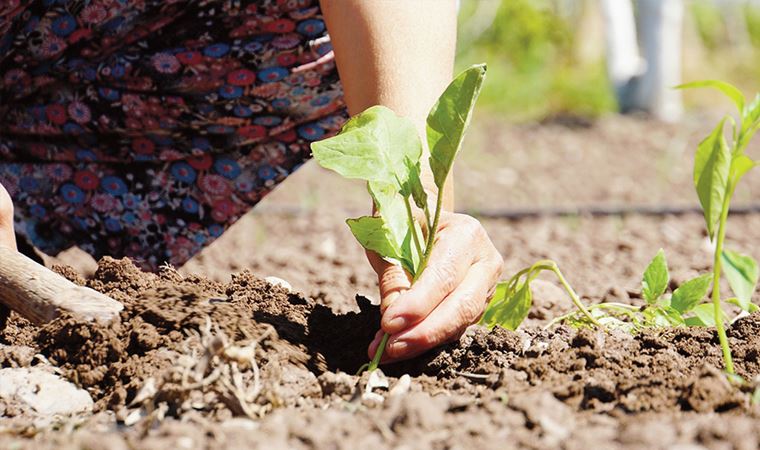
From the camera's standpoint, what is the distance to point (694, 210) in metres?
4.12

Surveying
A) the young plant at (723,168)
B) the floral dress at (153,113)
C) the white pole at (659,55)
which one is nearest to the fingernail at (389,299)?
the young plant at (723,168)

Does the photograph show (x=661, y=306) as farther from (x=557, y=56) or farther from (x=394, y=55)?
(x=557, y=56)

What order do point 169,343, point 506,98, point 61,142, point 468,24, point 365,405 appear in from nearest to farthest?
1. point 365,405
2. point 169,343
3. point 61,142
4. point 506,98
5. point 468,24

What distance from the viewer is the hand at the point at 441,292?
1331 mm

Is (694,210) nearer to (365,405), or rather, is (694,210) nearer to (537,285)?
(537,285)

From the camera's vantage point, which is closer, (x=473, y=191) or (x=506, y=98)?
(x=473, y=191)

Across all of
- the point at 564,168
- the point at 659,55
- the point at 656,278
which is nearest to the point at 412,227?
the point at 656,278

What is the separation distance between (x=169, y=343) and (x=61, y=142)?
4.03 feet

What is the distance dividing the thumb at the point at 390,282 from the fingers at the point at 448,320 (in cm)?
7

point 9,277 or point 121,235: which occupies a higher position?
point 9,277

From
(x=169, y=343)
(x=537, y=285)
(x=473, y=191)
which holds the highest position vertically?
(x=169, y=343)

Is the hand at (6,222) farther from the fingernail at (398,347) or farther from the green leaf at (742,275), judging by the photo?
the green leaf at (742,275)

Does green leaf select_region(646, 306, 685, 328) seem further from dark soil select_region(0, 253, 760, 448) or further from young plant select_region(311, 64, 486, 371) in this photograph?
young plant select_region(311, 64, 486, 371)

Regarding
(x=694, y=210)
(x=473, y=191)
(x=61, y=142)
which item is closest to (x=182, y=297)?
(x=61, y=142)
